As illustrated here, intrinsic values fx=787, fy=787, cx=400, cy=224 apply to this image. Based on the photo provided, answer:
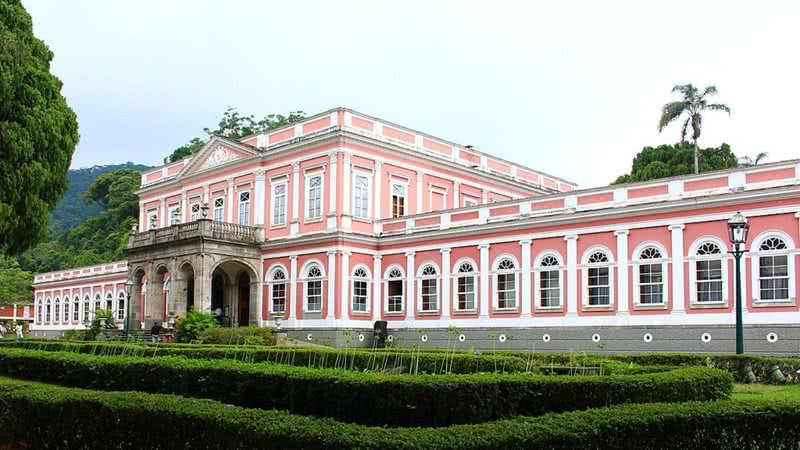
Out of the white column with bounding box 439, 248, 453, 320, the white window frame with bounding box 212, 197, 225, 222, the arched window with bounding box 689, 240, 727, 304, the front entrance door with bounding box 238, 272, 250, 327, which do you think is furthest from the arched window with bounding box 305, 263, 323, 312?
the arched window with bounding box 689, 240, 727, 304

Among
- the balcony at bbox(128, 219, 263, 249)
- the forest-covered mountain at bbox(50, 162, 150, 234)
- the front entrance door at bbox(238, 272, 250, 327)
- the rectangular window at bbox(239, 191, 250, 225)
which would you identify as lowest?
the front entrance door at bbox(238, 272, 250, 327)

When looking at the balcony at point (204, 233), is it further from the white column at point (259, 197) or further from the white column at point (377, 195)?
the white column at point (377, 195)

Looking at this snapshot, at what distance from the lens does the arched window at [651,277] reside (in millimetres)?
24628

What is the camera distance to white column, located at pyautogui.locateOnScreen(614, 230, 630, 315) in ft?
83.3

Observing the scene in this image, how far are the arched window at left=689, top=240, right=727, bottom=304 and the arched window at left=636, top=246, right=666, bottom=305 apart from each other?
983 mm

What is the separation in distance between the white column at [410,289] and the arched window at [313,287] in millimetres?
3619

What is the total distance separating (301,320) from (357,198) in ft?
18.5

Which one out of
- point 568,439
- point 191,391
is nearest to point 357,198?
point 191,391

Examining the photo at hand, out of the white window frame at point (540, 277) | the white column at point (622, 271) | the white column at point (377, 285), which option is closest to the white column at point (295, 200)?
the white column at point (377, 285)

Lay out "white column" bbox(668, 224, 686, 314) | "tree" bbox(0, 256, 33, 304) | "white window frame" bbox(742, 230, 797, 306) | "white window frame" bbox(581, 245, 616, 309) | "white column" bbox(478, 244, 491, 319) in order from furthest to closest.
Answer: "tree" bbox(0, 256, 33, 304) → "white column" bbox(478, 244, 491, 319) → "white window frame" bbox(581, 245, 616, 309) → "white column" bbox(668, 224, 686, 314) → "white window frame" bbox(742, 230, 797, 306)

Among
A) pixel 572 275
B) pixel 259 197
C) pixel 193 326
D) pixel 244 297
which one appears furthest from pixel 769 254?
pixel 244 297

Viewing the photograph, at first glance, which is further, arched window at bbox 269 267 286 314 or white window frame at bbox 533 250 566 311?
arched window at bbox 269 267 286 314

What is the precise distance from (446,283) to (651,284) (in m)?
8.41

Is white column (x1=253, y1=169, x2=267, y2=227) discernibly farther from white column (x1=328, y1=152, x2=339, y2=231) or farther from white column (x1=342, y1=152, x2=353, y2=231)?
white column (x1=342, y1=152, x2=353, y2=231)
